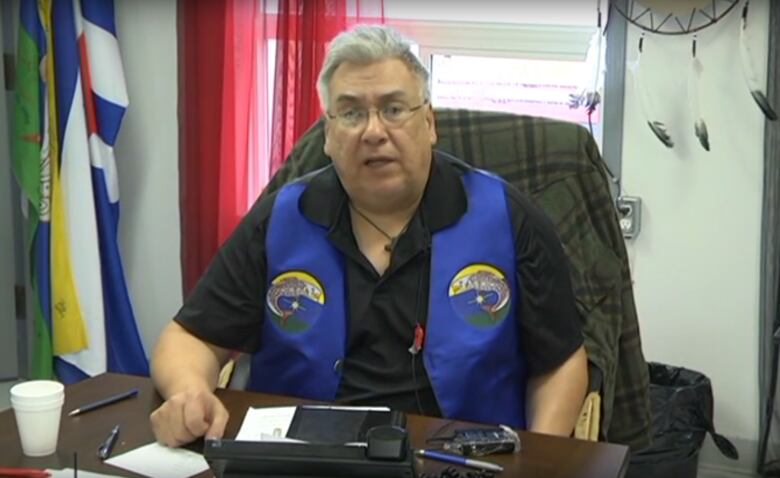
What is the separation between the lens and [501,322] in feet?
6.09

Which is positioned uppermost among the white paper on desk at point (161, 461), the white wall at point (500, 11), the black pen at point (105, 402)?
the white wall at point (500, 11)

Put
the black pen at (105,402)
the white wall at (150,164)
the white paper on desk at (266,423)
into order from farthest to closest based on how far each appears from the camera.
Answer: the white wall at (150,164) → the black pen at (105,402) → the white paper on desk at (266,423)

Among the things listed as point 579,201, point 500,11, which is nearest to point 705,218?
point 500,11

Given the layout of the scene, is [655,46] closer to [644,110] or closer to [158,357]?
[644,110]

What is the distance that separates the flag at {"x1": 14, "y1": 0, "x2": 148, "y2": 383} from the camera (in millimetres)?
3455

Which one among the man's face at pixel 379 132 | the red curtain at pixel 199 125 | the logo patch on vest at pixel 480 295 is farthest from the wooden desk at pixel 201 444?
the red curtain at pixel 199 125

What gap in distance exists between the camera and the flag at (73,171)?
3455 mm

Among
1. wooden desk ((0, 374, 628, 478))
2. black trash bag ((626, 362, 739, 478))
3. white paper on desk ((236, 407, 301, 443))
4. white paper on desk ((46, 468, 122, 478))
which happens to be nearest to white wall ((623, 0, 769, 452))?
black trash bag ((626, 362, 739, 478))

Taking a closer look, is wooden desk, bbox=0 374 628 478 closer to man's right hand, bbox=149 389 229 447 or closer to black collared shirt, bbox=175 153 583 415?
man's right hand, bbox=149 389 229 447

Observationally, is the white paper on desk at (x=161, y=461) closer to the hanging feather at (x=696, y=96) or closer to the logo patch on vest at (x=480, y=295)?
the logo patch on vest at (x=480, y=295)

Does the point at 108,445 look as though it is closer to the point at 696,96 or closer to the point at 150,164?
the point at 696,96

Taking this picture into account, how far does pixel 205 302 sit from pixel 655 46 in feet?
5.75

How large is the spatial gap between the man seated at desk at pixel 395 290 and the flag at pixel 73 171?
68.6 inches

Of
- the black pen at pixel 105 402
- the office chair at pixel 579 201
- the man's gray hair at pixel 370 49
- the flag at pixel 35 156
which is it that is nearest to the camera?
the black pen at pixel 105 402
